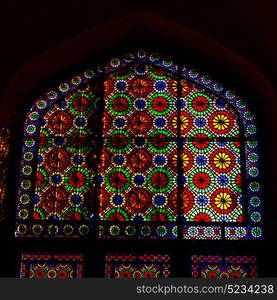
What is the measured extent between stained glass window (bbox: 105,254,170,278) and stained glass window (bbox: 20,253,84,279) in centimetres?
24

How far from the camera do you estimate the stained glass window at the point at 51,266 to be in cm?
532

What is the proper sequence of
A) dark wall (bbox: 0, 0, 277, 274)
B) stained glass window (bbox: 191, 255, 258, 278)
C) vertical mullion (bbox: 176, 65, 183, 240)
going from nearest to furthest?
stained glass window (bbox: 191, 255, 258, 278), vertical mullion (bbox: 176, 65, 183, 240), dark wall (bbox: 0, 0, 277, 274)

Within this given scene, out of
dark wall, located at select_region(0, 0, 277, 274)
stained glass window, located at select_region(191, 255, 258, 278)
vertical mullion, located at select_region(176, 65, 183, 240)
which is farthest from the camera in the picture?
dark wall, located at select_region(0, 0, 277, 274)

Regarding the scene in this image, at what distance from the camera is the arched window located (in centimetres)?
548

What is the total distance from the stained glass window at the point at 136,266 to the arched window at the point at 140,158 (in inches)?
7.0

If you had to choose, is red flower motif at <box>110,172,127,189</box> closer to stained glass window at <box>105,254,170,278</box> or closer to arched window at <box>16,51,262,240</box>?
arched window at <box>16,51,262,240</box>

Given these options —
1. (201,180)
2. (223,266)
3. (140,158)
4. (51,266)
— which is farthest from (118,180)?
(223,266)

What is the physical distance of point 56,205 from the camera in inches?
219

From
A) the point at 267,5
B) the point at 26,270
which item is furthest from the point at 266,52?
the point at 26,270

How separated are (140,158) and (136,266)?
928mm

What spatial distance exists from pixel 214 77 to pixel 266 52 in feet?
1.85

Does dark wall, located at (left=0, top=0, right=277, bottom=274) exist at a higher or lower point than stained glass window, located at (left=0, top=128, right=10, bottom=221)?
higher

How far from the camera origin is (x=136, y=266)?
5332mm

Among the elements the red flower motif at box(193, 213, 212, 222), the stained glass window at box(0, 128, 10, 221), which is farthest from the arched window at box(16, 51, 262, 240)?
the stained glass window at box(0, 128, 10, 221)
